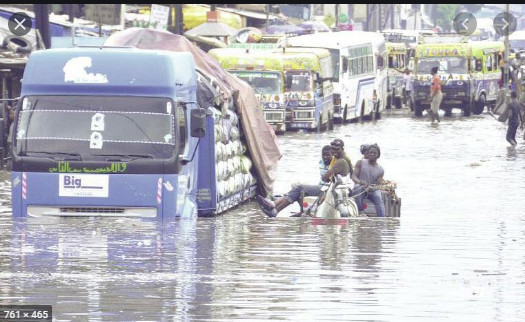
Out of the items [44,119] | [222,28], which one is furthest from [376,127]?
[44,119]

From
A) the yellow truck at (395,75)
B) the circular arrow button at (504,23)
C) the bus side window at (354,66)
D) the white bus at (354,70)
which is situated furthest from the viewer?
the yellow truck at (395,75)

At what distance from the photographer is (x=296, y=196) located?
20.9m

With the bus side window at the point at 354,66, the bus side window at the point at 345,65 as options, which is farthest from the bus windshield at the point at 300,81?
the bus side window at the point at 354,66

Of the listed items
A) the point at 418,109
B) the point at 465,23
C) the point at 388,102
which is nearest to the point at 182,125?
the point at 418,109

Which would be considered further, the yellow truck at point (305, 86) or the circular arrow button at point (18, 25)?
the yellow truck at point (305, 86)

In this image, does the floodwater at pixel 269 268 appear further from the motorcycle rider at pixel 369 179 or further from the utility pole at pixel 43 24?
the utility pole at pixel 43 24

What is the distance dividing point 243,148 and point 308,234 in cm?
674

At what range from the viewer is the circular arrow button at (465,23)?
2068 inches

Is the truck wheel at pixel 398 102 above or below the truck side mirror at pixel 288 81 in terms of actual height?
below

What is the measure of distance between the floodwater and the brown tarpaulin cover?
189cm

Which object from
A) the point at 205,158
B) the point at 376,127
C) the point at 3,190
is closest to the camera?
the point at 205,158

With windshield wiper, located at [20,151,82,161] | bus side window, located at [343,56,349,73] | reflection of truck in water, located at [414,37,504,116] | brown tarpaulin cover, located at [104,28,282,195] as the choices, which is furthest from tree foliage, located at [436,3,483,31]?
windshield wiper, located at [20,151,82,161]

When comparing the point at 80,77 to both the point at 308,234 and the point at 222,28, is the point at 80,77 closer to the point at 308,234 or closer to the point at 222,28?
the point at 308,234

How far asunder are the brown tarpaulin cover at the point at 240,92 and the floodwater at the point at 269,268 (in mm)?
1885
